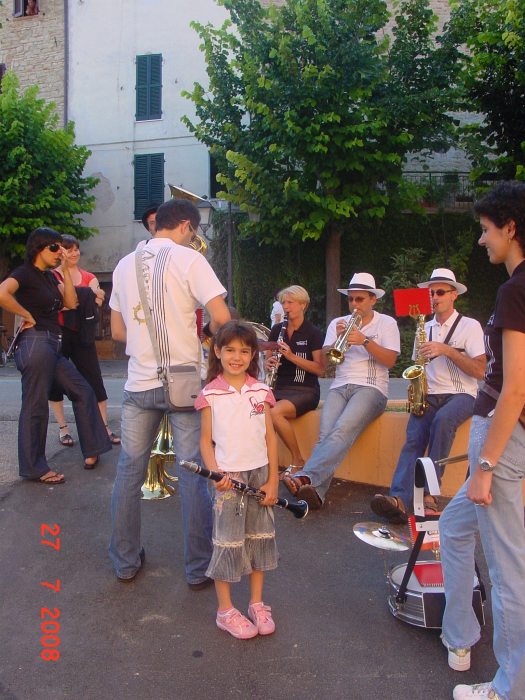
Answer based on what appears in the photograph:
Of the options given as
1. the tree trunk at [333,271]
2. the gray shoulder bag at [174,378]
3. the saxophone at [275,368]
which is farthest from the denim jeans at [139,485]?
the tree trunk at [333,271]

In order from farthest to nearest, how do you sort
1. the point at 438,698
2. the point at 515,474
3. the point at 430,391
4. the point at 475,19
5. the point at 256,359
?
1. the point at 475,19
2. the point at 430,391
3. the point at 256,359
4. the point at 438,698
5. the point at 515,474

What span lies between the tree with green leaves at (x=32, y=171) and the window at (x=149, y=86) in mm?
2194

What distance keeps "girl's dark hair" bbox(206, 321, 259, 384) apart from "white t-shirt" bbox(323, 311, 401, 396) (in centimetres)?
186

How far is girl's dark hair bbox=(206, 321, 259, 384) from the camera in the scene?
10.1 ft

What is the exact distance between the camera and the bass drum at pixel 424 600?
9.58ft

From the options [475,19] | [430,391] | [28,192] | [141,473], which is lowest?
[141,473]

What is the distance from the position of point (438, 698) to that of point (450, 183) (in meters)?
16.3

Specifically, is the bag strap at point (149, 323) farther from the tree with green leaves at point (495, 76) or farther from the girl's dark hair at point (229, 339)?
the tree with green leaves at point (495, 76)

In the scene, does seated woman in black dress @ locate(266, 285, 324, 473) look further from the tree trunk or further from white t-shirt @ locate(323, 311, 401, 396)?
the tree trunk

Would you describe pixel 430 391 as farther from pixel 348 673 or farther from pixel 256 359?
pixel 348 673

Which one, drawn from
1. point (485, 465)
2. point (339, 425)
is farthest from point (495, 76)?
point (485, 465)

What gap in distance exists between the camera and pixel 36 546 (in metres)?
3.90

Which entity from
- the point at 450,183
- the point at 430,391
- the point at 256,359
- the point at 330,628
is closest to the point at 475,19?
the point at 450,183

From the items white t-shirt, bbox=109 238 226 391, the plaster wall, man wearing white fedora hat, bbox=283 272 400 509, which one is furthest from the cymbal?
the plaster wall
